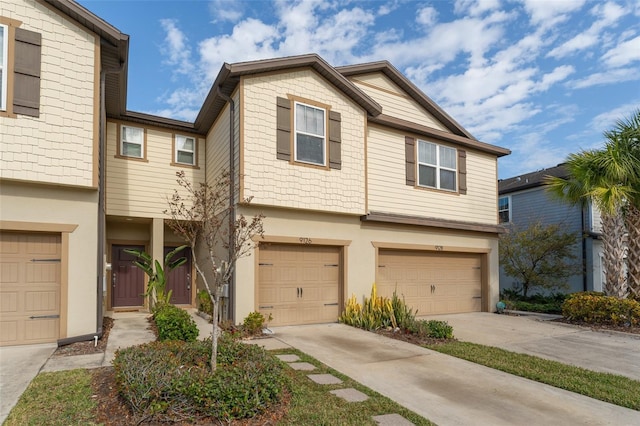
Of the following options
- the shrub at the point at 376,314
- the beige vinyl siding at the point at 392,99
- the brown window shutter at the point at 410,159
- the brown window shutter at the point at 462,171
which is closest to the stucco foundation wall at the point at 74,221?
the shrub at the point at 376,314

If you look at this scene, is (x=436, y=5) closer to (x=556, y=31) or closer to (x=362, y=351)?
(x=556, y=31)

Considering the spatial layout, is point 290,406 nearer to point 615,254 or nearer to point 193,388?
point 193,388

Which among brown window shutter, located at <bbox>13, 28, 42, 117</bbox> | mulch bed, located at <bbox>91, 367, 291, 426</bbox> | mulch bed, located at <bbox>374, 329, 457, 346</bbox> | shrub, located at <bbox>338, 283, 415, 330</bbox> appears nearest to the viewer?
mulch bed, located at <bbox>91, 367, 291, 426</bbox>

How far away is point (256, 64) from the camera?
984 cm

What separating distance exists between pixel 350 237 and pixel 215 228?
573 centimetres

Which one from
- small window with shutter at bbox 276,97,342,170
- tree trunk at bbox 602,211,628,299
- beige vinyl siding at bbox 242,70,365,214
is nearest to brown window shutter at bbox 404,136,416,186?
beige vinyl siding at bbox 242,70,365,214

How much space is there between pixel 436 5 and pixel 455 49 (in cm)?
260

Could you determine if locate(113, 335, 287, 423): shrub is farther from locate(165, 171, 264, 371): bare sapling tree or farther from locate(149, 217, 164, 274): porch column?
locate(149, 217, 164, 274): porch column

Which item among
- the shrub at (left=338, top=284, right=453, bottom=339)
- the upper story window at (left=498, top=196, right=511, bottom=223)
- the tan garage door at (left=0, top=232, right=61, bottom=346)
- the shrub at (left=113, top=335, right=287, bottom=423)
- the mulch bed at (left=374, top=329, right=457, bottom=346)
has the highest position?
the upper story window at (left=498, top=196, right=511, bottom=223)

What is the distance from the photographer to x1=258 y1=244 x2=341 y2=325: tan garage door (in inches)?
407

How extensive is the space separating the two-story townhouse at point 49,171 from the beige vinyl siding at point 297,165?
3167 mm

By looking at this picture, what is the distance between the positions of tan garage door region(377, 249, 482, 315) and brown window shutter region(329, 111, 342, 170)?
3.15m

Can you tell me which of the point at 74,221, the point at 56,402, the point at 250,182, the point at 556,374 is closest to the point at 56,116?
the point at 74,221

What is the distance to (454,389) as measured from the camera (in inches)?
232
